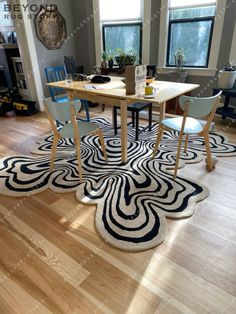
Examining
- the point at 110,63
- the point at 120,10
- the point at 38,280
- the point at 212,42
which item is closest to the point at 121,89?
the point at 110,63

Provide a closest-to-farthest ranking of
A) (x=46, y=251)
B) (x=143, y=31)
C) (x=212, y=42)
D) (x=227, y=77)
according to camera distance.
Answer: (x=46, y=251) → (x=227, y=77) → (x=212, y=42) → (x=143, y=31)

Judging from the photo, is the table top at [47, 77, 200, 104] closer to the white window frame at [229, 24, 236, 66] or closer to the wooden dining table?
the wooden dining table

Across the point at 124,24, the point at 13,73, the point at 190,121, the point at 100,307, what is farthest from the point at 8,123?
the point at 100,307

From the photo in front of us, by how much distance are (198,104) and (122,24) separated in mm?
2968

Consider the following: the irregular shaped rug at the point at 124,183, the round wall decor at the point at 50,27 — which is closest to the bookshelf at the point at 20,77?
the round wall decor at the point at 50,27

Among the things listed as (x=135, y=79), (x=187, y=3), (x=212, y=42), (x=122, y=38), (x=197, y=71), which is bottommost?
(x=197, y=71)

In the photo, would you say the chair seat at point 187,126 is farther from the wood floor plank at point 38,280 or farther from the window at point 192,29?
the window at point 192,29

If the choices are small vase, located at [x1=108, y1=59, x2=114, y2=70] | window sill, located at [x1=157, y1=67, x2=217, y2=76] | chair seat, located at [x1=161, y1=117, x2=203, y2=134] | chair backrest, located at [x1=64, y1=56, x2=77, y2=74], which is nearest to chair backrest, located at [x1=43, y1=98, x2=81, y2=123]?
chair seat, located at [x1=161, y1=117, x2=203, y2=134]

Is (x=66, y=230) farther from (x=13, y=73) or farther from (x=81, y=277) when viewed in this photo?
(x=13, y=73)

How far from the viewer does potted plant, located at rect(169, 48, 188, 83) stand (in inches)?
137

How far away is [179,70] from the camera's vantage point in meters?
3.54

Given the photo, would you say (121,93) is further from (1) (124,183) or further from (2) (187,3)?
(2) (187,3)

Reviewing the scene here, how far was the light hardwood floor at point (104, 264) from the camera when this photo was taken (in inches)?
45.6

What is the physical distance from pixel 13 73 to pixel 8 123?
141cm
